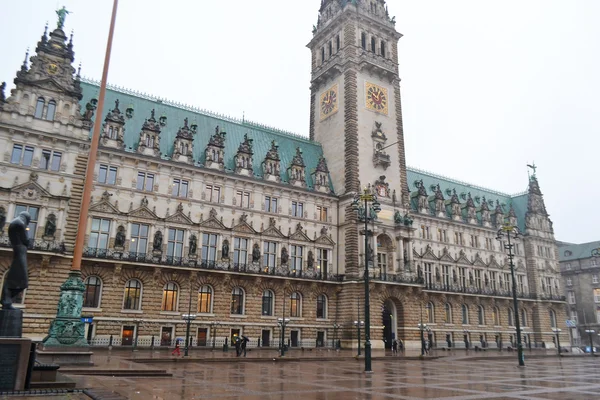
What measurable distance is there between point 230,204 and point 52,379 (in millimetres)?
35345

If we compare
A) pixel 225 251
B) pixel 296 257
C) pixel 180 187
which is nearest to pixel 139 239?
pixel 180 187

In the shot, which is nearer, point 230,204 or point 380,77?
point 230,204

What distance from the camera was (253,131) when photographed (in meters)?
58.6

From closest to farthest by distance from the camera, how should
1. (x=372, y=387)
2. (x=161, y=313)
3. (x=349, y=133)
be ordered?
(x=372, y=387), (x=161, y=313), (x=349, y=133)

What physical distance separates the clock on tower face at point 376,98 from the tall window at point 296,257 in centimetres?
2068

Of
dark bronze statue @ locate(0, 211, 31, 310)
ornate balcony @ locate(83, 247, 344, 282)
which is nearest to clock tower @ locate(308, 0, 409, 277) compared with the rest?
ornate balcony @ locate(83, 247, 344, 282)

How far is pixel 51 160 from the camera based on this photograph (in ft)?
132

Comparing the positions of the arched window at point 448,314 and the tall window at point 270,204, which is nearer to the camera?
the tall window at point 270,204

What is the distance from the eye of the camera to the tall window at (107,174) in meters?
42.7

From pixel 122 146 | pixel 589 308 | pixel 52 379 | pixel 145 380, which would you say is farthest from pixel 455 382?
pixel 589 308

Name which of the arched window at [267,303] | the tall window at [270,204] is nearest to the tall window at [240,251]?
the arched window at [267,303]

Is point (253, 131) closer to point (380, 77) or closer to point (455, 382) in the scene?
point (380, 77)

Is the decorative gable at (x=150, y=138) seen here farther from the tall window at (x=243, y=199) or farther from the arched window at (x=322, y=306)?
the arched window at (x=322, y=306)

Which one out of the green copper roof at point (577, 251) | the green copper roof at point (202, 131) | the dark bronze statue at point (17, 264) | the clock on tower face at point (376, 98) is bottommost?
the dark bronze statue at point (17, 264)
